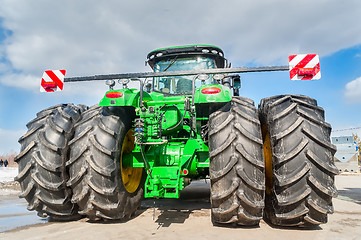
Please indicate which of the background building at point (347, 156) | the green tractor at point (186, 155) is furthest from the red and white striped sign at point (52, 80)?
the background building at point (347, 156)

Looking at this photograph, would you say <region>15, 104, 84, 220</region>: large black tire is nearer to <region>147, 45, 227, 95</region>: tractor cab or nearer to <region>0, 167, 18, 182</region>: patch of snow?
<region>147, 45, 227, 95</region>: tractor cab

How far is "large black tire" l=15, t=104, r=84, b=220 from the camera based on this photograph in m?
3.47

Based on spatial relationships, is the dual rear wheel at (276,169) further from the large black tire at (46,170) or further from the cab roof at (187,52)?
the cab roof at (187,52)

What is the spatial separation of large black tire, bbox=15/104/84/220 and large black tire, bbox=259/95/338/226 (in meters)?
2.85

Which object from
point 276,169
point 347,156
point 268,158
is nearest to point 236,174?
point 276,169

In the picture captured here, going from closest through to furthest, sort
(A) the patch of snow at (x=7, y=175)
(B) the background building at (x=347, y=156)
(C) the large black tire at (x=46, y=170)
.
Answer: (C) the large black tire at (x=46, y=170)
(A) the patch of snow at (x=7, y=175)
(B) the background building at (x=347, y=156)

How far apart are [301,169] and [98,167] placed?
8.25 ft

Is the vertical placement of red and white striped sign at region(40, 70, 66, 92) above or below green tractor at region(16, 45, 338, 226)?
above

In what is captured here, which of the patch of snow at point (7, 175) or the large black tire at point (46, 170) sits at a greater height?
the large black tire at point (46, 170)

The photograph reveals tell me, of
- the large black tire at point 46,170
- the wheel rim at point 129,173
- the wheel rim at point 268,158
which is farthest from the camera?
the wheel rim at point 129,173

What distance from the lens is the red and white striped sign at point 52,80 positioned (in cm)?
412

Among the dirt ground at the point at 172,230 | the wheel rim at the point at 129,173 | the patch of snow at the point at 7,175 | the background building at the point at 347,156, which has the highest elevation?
the wheel rim at the point at 129,173

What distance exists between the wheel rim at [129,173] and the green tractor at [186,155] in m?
0.02

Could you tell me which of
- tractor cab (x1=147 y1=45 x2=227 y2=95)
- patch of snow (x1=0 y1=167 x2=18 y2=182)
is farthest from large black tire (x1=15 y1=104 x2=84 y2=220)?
patch of snow (x1=0 y1=167 x2=18 y2=182)
